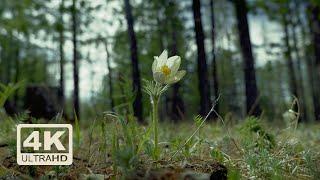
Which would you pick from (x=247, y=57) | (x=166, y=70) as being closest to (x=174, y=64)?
(x=166, y=70)

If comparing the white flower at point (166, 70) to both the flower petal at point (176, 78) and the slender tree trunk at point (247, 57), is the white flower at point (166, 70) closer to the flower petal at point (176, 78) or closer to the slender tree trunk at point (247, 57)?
the flower petal at point (176, 78)

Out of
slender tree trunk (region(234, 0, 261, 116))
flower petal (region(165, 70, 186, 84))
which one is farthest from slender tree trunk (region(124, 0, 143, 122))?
flower petal (region(165, 70, 186, 84))

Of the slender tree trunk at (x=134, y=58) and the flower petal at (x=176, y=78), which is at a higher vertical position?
the slender tree trunk at (x=134, y=58)

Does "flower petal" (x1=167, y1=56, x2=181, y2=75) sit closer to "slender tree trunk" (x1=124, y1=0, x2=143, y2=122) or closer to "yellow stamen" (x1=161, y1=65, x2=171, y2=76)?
"yellow stamen" (x1=161, y1=65, x2=171, y2=76)

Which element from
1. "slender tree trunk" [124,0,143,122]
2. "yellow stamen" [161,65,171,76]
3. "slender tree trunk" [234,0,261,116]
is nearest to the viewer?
"yellow stamen" [161,65,171,76]

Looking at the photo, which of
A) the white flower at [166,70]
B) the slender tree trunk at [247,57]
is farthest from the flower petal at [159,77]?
the slender tree trunk at [247,57]

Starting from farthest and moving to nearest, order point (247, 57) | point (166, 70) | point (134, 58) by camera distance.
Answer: point (134, 58)
point (247, 57)
point (166, 70)

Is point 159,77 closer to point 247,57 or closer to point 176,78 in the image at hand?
point 176,78

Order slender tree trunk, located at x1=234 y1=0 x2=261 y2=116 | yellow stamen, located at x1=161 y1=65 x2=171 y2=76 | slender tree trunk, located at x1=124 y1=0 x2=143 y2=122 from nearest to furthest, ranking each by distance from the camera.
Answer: yellow stamen, located at x1=161 y1=65 x2=171 y2=76 < slender tree trunk, located at x1=234 y1=0 x2=261 y2=116 < slender tree trunk, located at x1=124 y1=0 x2=143 y2=122

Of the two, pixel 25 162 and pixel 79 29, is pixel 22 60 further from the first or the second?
pixel 25 162

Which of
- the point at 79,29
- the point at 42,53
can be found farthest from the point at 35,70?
the point at 79,29
